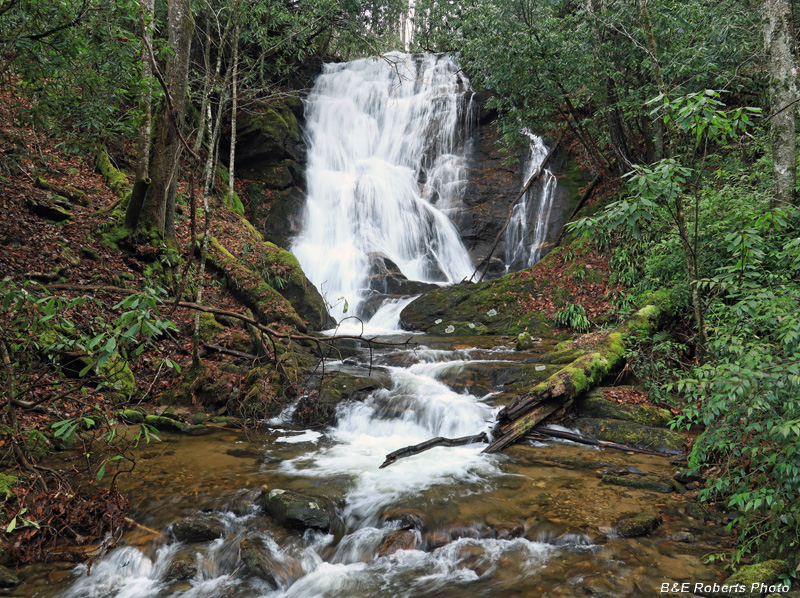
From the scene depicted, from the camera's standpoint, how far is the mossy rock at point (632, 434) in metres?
5.81

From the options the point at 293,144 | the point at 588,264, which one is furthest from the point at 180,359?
the point at 293,144

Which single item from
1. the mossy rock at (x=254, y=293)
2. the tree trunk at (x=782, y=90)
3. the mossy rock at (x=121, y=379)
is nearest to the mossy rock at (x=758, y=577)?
the tree trunk at (x=782, y=90)

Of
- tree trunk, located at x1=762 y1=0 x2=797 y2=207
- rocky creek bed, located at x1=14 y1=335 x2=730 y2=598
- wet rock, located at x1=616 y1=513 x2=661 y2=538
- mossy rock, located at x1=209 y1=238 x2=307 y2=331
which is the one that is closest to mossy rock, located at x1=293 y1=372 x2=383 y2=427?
rocky creek bed, located at x1=14 y1=335 x2=730 y2=598

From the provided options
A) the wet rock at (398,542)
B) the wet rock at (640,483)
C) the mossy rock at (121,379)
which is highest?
the mossy rock at (121,379)

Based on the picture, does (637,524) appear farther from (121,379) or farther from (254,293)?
(254,293)

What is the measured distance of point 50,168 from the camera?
367 inches

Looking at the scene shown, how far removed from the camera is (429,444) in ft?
20.6

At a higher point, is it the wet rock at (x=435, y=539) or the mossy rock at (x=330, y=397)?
the mossy rock at (x=330, y=397)

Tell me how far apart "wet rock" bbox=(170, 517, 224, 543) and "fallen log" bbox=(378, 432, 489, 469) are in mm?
2173

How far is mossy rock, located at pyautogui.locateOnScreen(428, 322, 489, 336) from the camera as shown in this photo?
1152 cm

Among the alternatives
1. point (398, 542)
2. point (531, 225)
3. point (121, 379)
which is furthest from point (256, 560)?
point (531, 225)

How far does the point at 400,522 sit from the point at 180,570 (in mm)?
2008

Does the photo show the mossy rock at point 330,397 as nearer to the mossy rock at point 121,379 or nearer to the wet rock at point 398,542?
the mossy rock at point 121,379

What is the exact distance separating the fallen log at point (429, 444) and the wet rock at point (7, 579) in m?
3.59
